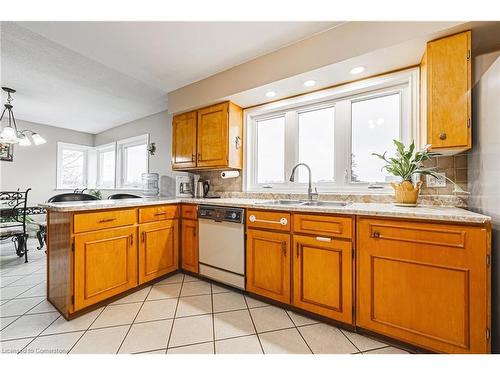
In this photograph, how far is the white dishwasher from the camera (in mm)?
1961

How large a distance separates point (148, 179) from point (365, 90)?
3194 millimetres

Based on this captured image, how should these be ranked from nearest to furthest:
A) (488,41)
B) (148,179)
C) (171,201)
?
(488,41)
(171,201)
(148,179)

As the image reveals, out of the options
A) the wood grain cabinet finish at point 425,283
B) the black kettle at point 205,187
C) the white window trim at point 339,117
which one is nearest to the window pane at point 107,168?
the black kettle at point 205,187

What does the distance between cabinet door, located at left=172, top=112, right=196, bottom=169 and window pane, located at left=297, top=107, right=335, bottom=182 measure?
1.39 meters

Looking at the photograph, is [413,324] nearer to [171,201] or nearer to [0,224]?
[171,201]

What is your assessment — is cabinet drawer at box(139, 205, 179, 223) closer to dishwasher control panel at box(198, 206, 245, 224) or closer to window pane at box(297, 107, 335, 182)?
dishwasher control panel at box(198, 206, 245, 224)

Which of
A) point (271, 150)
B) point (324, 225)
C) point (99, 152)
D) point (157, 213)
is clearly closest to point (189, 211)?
point (157, 213)

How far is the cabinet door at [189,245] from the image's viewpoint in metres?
2.32

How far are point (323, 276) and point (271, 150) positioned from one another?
1.63 meters

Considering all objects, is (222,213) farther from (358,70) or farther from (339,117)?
(358,70)

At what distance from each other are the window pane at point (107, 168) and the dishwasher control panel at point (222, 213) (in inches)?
132
